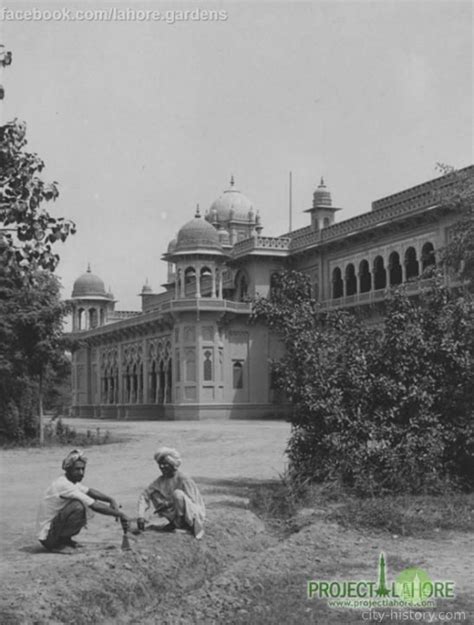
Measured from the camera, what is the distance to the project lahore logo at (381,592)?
20.6 ft

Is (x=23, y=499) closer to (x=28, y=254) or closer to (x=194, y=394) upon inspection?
(x=28, y=254)

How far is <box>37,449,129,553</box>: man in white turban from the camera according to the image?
7.60 m

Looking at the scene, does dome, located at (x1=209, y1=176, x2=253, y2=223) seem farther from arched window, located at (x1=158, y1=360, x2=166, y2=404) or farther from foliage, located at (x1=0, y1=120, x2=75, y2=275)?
foliage, located at (x1=0, y1=120, x2=75, y2=275)

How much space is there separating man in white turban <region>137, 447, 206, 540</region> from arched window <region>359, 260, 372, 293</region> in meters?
27.3

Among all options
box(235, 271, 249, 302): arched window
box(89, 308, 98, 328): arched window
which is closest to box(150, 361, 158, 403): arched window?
box(235, 271, 249, 302): arched window

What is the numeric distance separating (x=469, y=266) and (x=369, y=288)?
2381 centimetres

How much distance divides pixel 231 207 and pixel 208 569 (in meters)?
44.0

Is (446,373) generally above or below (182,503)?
above

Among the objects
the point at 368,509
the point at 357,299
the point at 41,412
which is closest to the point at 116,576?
the point at 368,509

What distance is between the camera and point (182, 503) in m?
8.19

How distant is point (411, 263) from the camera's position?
32.8m

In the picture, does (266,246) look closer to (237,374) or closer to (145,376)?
(237,374)

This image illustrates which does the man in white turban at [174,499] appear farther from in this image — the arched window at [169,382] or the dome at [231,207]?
the dome at [231,207]

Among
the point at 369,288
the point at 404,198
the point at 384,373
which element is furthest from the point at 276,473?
the point at 369,288
